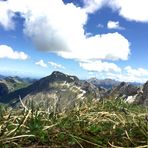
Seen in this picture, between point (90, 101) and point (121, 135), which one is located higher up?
point (90, 101)

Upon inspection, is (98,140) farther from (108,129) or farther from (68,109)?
(68,109)

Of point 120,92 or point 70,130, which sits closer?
point 70,130

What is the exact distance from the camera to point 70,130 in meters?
6.96

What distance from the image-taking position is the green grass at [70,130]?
6.32 meters

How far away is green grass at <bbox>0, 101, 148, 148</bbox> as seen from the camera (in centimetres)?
632

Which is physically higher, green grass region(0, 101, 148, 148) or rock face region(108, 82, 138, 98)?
rock face region(108, 82, 138, 98)

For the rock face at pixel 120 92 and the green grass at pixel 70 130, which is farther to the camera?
the rock face at pixel 120 92

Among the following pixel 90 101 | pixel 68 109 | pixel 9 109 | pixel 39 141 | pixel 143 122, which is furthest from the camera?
pixel 90 101

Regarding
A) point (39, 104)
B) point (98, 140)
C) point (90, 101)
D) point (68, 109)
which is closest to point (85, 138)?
point (98, 140)

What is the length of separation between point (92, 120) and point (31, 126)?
64.3 inches

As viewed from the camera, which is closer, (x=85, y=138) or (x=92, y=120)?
(x=85, y=138)

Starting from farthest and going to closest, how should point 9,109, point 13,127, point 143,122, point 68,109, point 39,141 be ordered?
point 68,109 < point 9,109 < point 143,122 < point 13,127 < point 39,141

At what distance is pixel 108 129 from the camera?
715 centimetres

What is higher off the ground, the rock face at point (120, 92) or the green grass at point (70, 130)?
the rock face at point (120, 92)
